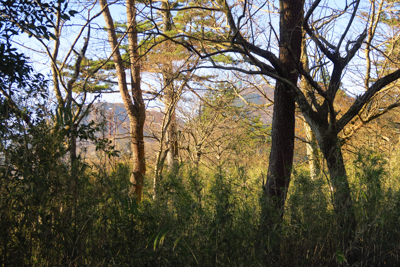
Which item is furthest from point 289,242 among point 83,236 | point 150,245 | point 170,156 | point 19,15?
point 170,156

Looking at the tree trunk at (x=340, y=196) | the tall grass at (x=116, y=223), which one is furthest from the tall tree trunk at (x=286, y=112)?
the tall grass at (x=116, y=223)

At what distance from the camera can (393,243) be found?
9.59 ft

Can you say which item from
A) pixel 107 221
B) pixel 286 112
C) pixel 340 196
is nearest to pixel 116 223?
pixel 107 221

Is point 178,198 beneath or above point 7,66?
beneath

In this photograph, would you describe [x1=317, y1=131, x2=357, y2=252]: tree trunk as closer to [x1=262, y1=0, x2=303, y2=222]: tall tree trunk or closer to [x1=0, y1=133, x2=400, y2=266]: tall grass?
[x1=0, y1=133, x2=400, y2=266]: tall grass

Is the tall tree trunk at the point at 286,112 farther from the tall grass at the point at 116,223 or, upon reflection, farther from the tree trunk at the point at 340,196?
the tall grass at the point at 116,223

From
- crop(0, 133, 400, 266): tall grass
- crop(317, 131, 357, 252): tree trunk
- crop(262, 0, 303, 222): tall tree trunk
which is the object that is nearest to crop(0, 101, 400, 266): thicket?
crop(0, 133, 400, 266): tall grass

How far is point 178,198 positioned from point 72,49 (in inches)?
179

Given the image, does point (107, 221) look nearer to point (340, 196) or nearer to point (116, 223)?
point (116, 223)

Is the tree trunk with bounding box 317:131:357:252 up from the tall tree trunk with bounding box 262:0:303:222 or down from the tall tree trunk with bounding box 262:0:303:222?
down

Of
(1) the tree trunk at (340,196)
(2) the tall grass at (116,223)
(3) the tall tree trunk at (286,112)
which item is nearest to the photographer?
(2) the tall grass at (116,223)

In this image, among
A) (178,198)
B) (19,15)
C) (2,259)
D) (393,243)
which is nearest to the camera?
(2,259)

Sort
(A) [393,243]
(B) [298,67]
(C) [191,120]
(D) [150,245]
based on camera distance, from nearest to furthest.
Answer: (D) [150,245], (A) [393,243], (B) [298,67], (C) [191,120]

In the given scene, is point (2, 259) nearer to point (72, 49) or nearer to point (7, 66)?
point (7, 66)
